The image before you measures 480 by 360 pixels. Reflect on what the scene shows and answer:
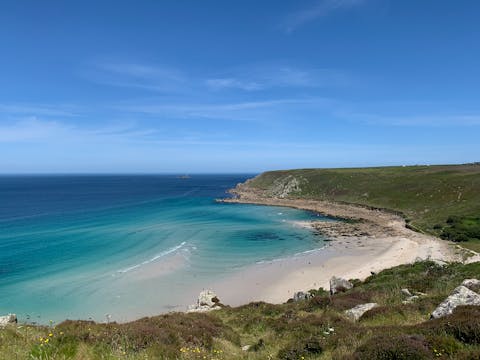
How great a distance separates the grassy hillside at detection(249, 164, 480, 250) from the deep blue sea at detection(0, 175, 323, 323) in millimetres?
25309

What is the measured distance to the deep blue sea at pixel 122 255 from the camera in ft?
104

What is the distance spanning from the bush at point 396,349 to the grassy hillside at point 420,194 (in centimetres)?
4914

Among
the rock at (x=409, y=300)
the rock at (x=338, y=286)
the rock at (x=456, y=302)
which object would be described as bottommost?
the rock at (x=338, y=286)

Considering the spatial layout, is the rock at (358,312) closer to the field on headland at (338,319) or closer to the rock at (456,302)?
the field on headland at (338,319)

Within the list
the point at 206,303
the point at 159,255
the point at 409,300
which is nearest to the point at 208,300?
the point at 206,303

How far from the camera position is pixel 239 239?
61.4 meters

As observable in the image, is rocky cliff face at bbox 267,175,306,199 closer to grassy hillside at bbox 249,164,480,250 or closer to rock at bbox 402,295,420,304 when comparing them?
grassy hillside at bbox 249,164,480,250

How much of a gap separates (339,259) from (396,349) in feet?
137

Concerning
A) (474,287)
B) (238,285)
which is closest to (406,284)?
(474,287)

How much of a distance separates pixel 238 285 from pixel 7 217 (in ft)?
251

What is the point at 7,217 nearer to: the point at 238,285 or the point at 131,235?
the point at 131,235

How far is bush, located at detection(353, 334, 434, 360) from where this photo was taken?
799 cm

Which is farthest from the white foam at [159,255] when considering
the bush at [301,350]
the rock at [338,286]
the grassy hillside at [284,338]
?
the bush at [301,350]

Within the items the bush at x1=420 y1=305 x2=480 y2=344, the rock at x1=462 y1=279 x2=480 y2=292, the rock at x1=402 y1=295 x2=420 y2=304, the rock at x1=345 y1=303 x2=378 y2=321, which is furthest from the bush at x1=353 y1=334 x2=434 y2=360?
the rock at x1=462 y1=279 x2=480 y2=292
